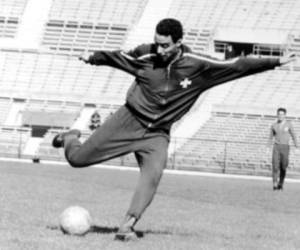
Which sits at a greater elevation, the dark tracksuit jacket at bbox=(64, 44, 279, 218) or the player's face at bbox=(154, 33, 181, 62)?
the player's face at bbox=(154, 33, 181, 62)

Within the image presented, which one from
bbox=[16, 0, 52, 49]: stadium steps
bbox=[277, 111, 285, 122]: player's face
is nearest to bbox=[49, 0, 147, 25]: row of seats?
bbox=[16, 0, 52, 49]: stadium steps

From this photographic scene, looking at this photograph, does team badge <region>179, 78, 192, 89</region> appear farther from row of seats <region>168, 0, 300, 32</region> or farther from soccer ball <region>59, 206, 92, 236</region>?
row of seats <region>168, 0, 300, 32</region>

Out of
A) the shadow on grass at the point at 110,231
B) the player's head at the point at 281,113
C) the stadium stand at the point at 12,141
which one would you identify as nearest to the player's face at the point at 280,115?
the player's head at the point at 281,113

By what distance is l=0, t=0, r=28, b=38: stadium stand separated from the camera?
1576 inches

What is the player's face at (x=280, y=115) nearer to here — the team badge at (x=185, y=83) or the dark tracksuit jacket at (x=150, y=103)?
the dark tracksuit jacket at (x=150, y=103)

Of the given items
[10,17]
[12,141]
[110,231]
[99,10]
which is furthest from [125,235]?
[99,10]

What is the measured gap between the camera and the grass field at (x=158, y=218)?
299 inches

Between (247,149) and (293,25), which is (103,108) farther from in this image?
(293,25)

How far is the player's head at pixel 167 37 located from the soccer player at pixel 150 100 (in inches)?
3.2

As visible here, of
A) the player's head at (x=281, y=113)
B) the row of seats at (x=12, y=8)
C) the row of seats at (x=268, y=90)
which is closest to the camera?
the player's head at (x=281, y=113)

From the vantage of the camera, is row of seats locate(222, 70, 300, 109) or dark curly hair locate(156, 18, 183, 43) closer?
dark curly hair locate(156, 18, 183, 43)

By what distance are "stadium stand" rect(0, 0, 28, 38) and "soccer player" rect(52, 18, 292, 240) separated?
32511 millimetres

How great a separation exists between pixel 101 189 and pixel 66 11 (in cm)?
2556

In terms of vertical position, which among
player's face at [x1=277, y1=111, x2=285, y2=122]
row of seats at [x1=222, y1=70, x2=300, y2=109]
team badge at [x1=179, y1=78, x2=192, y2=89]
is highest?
row of seats at [x1=222, y1=70, x2=300, y2=109]
